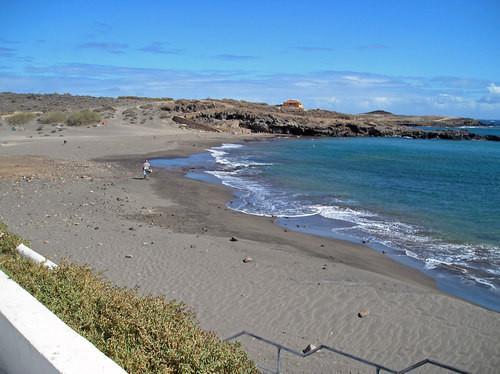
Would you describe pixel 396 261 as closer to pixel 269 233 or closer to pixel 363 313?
pixel 269 233

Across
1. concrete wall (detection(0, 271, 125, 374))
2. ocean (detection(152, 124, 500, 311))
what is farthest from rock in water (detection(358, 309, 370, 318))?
concrete wall (detection(0, 271, 125, 374))

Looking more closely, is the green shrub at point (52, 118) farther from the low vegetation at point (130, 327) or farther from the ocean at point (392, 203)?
the low vegetation at point (130, 327)

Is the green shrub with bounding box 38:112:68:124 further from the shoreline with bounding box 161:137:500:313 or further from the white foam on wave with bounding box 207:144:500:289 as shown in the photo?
the shoreline with bounding box 161:137:500:313

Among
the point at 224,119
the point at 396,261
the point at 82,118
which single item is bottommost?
the point at 396,261

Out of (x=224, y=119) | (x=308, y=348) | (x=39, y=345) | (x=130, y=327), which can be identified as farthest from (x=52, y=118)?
(x=39, y=345)

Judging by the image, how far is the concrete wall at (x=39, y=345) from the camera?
3127 millimetres

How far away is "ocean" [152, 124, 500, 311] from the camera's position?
13.3m

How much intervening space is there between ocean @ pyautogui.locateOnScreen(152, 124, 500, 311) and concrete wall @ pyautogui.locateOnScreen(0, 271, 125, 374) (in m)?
9.26

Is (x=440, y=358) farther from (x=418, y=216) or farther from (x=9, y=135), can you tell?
(x=9, y=135)

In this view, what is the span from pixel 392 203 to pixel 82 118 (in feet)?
129

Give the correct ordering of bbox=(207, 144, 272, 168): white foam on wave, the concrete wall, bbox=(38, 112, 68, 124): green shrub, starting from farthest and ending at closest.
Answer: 1. bbox=(38, 112, 68, 124): green shrub
2. bbox=(207, 144, 272, 168): white foam on wave
3. the concrete wall

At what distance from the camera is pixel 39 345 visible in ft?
10.9

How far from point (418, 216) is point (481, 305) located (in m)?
9.01

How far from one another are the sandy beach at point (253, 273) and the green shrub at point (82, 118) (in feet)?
104
